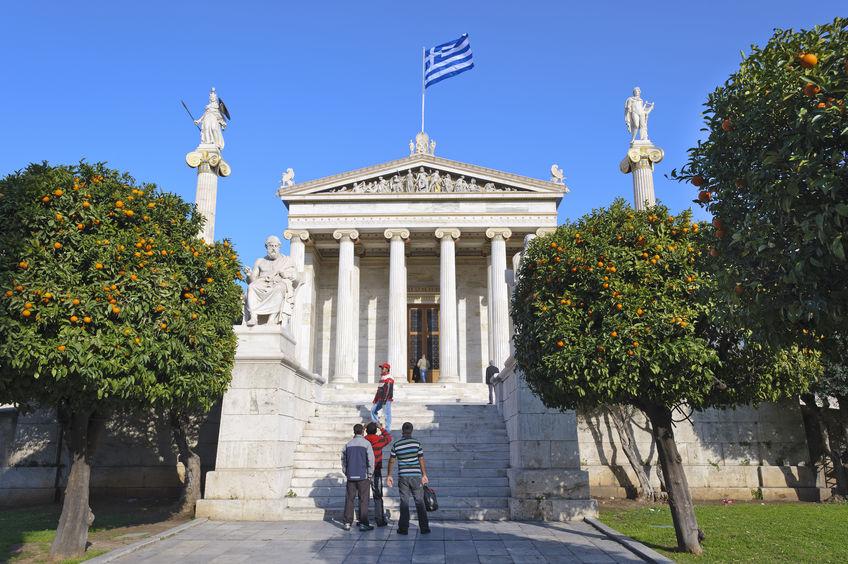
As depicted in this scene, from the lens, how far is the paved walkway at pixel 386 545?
25.5 ft

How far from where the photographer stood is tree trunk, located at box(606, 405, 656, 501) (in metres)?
14.8

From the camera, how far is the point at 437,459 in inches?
530

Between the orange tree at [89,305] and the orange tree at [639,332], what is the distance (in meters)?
5.45

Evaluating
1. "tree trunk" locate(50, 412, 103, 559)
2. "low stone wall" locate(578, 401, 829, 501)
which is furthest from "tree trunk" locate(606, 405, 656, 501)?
"tree trunk" locate(50, 412, 103, 559)

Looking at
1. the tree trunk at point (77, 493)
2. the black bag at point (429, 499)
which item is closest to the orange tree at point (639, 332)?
the black bag at point (429, 499)

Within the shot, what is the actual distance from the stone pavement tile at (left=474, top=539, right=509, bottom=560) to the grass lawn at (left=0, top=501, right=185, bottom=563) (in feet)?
17.2

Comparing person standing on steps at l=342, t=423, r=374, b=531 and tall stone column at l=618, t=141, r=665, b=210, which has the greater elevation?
tall stone column at l=618, t=141, r=665, b=210

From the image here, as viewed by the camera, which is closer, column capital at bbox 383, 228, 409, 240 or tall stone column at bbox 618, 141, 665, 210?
tall stone column at bbox 618, 141, 665, 210

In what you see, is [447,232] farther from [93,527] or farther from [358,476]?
[93,527]

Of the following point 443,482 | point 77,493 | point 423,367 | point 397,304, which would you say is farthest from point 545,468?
point 423,367

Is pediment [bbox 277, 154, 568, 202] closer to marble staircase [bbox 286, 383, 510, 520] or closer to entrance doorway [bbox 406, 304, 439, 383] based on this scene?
entrance doorway [bbox 406, 304, 439, 383]

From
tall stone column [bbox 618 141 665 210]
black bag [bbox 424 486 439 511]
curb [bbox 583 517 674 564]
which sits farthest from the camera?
tall stone column [bbox 618 141 665 210]

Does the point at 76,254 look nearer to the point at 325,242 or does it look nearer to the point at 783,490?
the point at 783,490

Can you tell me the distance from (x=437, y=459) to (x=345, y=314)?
15.6 meters
